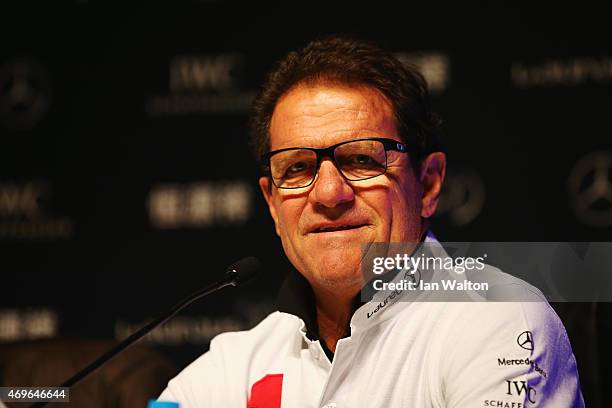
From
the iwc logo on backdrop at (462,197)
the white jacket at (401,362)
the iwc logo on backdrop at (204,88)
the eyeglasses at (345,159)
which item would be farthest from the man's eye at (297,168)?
the iwc logo on backdrop at (204,88)

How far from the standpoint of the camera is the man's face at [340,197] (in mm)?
1646

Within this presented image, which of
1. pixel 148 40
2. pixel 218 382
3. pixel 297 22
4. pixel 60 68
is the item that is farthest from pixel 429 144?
pixel 60 68

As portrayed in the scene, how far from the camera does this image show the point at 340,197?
1.63 m

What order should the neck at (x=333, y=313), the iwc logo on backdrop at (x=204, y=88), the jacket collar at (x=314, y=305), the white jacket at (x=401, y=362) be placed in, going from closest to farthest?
the white jacket at (x=401, y=362) < the jacket collar at (x=314, y=305) < the neck at (x=333, y=313) < the iwc logo on backdrop at (x=204, y=88)

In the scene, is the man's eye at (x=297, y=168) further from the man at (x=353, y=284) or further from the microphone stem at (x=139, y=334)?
the microphone stem at (x=139, y=334)

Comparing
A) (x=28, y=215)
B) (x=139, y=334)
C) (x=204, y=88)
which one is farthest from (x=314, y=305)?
(x=28, y=215)

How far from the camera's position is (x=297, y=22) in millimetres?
2762

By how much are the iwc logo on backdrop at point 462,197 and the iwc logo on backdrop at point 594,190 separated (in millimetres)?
290

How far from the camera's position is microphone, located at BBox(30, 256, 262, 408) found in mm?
1639

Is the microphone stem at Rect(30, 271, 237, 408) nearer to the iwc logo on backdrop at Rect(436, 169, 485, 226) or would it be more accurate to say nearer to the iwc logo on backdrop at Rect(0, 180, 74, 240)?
the iwc logo on backdrop at Rect(436, 169, 485, 226)

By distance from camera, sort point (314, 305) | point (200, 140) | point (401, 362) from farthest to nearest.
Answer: point (200, 140), point (314, 305), point (401, 362)

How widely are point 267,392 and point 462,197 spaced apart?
3.56 feet
